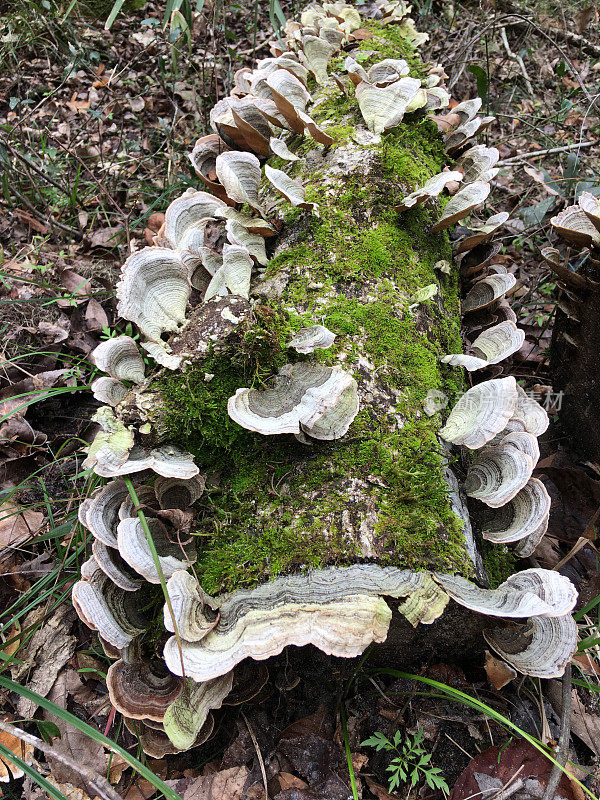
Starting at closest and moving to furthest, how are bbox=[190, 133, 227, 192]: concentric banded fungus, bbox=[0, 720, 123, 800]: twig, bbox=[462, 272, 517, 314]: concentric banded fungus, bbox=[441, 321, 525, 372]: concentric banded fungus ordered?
bbox=[0, 720, 123, 800]: twig, bbox=[441, 321, 525, 372]: concentric banded fungus, bbox=[462, 272, 517, 314]: concentric banded fungus, bbox=[190, 133, 227, 192]: concentric banded fungus

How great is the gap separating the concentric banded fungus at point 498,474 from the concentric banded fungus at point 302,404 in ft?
2.40

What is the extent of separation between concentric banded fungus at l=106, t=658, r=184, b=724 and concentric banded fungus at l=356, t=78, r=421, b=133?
346 cm

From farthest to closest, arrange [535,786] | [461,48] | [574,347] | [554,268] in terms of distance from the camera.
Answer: [461,48] → [574,347] → [554,268] → [535,786]

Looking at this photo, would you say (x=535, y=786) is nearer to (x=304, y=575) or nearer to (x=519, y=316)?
(x=304, y=575)

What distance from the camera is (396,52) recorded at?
4758mm

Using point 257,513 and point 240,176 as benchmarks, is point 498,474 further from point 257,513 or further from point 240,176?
point 240,176

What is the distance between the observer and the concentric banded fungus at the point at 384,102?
11.2 ft

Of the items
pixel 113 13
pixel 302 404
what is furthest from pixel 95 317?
pixel 302 404

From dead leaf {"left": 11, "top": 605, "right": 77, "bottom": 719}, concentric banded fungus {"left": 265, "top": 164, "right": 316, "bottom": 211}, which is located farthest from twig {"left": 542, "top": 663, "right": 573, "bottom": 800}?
concentric banded fungus {"left": 265, "top": 164, "right": 316, "bottom": 211}

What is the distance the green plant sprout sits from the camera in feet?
7.64

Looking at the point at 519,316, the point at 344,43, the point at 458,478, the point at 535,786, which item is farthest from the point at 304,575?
the point at 344,43

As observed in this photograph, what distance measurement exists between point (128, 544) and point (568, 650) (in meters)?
1.91

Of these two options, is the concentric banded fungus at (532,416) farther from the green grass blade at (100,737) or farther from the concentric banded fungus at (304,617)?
the green grass blade at (100,737)

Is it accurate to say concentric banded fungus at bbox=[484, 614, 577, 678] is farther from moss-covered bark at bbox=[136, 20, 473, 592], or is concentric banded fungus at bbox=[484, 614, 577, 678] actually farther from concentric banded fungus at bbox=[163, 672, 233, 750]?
concentric banded fungus at bbox=[163, 672, 233, 750]
